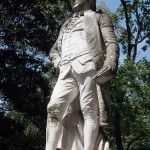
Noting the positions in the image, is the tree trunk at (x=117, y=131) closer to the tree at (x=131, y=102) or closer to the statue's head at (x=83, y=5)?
the tree at (x=131, y=102)

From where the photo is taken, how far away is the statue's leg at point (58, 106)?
682 cm

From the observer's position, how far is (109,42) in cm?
723

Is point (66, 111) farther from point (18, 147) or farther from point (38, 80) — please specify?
point (38, 80)

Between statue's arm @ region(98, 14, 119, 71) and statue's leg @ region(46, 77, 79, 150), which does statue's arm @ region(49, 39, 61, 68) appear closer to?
statue's leg @ region(46, 77, 79, 150)

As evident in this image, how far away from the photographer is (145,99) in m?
20.0

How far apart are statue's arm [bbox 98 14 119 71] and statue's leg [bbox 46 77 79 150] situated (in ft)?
2.16

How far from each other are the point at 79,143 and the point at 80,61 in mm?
1263

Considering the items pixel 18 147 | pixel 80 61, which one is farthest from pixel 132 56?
pixel 80 61

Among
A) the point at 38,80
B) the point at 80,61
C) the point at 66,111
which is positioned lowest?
the point at 38,80

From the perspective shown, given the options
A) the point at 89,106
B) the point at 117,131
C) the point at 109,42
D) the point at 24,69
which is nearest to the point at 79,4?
the point at 109,42

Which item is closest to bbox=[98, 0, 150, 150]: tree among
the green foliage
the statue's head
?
the green foliage

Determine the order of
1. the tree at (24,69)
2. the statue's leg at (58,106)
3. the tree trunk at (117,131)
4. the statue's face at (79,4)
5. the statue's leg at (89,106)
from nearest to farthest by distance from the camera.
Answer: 1. the statue's leg at (89,106)
2. the statue's leg at (58,106)
3. the statue's face at (79,4)
4. the tree at (24,69)
5. the tree trunk at (117,131)

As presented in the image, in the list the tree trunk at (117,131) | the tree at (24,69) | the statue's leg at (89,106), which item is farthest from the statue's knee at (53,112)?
the tree trunk at (117,131)

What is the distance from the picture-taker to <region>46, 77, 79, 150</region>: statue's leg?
6.82m
